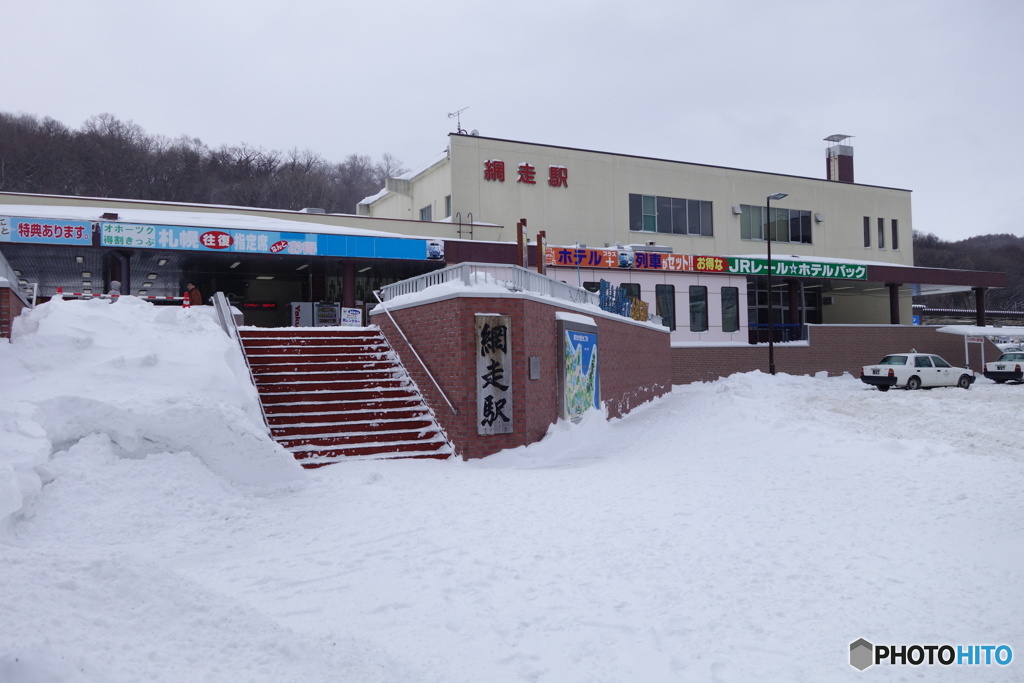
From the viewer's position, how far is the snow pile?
772 centimetres

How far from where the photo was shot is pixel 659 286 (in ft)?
108

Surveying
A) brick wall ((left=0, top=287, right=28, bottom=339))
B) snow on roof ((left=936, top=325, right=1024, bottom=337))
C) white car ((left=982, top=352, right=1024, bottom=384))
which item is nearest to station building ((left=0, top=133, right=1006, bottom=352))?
snow on roof ((left=936, top=325, right=1024, bottom=337))

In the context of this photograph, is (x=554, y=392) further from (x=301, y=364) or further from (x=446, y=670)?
(x=446, y=670)

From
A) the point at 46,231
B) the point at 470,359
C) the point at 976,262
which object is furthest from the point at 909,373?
the point at 976,262

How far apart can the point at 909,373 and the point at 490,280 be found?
2043cm

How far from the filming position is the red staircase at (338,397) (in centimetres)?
1227

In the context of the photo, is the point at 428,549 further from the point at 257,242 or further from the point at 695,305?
the point at 695,305

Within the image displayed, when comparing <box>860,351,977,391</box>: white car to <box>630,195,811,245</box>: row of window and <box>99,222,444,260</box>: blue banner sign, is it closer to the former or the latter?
<box>630,195,811,245</box>: row of window

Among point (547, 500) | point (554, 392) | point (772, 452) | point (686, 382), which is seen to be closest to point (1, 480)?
point (547, 500)

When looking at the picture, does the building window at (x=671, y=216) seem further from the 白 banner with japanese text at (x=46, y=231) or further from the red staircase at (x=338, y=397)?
the 白 banner with japanese text at (x=46, y=231)

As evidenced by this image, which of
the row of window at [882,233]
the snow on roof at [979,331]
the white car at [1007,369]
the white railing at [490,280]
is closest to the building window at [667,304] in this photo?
the white car at [1007,369]

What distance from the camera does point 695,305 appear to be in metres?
33.8

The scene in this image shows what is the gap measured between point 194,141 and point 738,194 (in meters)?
53.9

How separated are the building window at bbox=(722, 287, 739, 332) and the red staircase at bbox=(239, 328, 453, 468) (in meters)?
21.8
